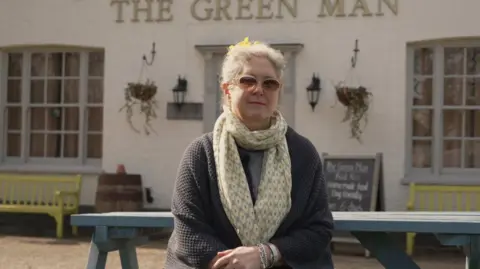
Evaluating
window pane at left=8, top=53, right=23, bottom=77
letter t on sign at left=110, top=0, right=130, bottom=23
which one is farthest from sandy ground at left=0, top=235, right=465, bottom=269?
letter t on sign at left=110, top=0, right=130, bottom=23

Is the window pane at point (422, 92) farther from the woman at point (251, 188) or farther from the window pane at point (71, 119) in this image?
the woman at point (251, 188)

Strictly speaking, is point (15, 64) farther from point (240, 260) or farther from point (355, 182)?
point (240, 260)

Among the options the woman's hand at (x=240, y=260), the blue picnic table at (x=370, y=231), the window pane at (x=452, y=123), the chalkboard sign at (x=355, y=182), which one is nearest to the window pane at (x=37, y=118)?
the chalkboard sign at (x=355, y=182)

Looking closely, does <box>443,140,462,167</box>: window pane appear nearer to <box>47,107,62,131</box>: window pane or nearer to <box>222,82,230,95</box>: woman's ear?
<box>47,107,62,131</box>: window pane

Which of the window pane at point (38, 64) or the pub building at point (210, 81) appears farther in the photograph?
the window pane at point (38, 64)

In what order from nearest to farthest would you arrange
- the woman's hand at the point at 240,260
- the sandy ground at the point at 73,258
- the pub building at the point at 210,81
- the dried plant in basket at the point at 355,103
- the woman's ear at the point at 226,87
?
1. the woman's hand at the point at 240,260
2. the woman's ear at the point at 226,87
3. the sandy ground at the point at 73,258
4. the dried plant in basket at the point at 355,103
5. the pub building at the point at 210,81

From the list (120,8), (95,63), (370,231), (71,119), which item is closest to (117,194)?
(71,119)

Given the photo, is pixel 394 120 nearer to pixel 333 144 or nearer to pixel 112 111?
pixel 333 144

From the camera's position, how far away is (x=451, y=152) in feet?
30.1

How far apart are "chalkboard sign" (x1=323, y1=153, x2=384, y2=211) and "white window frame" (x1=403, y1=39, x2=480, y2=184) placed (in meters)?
0.63

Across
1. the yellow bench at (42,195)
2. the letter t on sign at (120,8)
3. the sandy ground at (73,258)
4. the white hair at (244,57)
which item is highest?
the letter t on sign at (120,8)

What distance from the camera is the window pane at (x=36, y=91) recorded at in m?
10.4

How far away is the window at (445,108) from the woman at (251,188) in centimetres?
615

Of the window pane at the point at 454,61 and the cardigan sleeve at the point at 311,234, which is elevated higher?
the window pane at the point at 454,61
